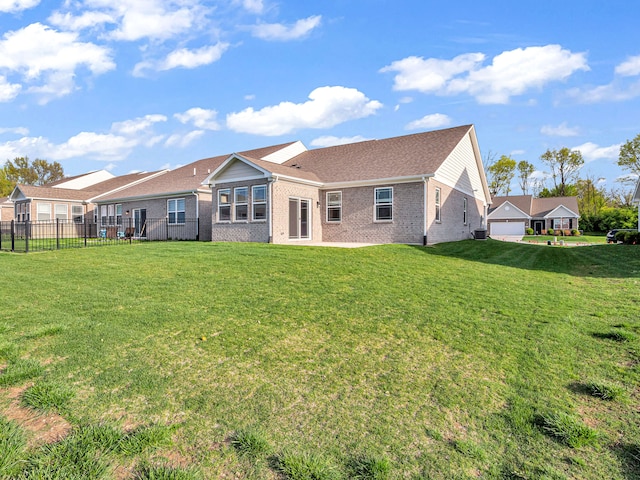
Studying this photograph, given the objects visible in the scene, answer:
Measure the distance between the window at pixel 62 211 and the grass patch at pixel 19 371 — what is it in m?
29.4

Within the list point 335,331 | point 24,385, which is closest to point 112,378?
point 24,385

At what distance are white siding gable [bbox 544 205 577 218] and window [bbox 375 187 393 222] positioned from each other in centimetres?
4481

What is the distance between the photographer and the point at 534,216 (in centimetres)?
5247

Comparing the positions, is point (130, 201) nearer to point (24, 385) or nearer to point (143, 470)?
point (24, 385)

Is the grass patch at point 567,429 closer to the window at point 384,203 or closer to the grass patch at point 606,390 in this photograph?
the grass patch at point 606,390

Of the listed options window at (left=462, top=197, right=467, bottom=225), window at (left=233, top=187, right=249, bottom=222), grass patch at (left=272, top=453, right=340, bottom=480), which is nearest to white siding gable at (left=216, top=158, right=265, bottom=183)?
window at (left=233, top=187, right=249, bottom=222)

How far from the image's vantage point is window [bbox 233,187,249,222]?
17.2 meters

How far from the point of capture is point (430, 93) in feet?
63.9

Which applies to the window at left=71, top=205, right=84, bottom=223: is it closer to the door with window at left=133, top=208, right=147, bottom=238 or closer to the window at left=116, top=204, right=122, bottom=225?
the window at left=116, top=204, right=122, bottom=225

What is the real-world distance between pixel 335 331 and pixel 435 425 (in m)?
2.13

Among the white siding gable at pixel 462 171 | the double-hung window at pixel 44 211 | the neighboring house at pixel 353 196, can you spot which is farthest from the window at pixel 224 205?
the double-hung window at pixel 44 211

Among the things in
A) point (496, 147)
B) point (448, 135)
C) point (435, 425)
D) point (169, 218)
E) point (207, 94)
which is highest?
point (496, 147)

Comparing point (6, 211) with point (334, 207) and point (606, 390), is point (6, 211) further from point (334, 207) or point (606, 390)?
point (606, 390)

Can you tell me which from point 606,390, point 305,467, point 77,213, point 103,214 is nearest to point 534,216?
point 103,214
